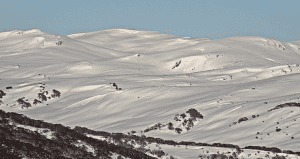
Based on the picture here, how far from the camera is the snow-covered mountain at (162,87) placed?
1425 inches

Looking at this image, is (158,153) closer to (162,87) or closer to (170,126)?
(170,126)

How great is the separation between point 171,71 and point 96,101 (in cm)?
2504

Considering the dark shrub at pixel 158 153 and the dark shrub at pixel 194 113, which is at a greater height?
the dark shrub at pixel 194 113

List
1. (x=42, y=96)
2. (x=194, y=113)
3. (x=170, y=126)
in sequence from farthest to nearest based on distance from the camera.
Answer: (x=42, y=96) → (x=194, y=113) → (x=170, y=126)

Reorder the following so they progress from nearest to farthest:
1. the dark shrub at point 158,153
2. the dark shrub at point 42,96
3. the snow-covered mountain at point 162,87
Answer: the dark shrub at point 158,153 → the snow-covered mountain at point 162,87 → the dark shrub at point 42,96

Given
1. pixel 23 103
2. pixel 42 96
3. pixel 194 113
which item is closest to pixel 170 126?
pixel 194 113

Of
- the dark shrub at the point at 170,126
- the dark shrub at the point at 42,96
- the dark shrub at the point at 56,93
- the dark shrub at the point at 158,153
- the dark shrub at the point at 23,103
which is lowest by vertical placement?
the dark shrub at the point at 158,153

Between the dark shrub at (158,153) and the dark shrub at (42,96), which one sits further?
the dark shrub at (42,96)

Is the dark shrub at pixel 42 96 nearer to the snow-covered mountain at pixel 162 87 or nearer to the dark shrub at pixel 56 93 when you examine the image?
the snow-covered mountain at pixel 162 87

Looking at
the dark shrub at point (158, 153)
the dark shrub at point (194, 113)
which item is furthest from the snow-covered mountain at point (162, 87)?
the dark shrub at point (158, 153)

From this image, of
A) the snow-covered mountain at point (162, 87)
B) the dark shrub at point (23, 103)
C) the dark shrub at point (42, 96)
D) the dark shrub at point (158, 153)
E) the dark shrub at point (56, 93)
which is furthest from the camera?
the dark shrub at point (56, 93)

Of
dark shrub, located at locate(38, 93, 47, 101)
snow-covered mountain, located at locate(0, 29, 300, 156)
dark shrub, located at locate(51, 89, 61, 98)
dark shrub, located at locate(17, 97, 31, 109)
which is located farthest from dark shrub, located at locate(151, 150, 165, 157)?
dark shrub, located at locate(51, 89, 61, 98)

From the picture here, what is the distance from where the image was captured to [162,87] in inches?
1973

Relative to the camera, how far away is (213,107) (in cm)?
4106
